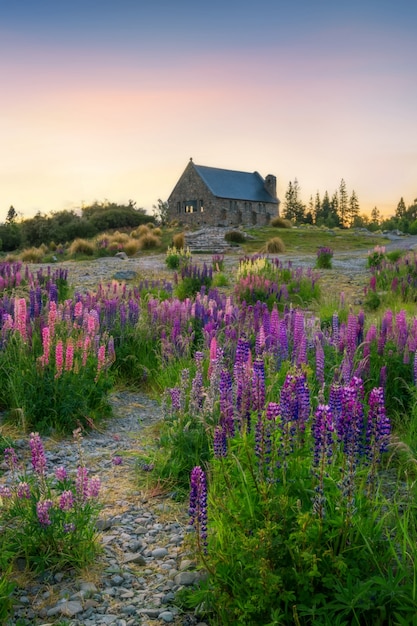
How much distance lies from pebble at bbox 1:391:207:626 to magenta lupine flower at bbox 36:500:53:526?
0.30 meters

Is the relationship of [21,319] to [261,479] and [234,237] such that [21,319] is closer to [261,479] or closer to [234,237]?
[261,479]

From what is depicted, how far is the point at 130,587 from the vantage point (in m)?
3.07

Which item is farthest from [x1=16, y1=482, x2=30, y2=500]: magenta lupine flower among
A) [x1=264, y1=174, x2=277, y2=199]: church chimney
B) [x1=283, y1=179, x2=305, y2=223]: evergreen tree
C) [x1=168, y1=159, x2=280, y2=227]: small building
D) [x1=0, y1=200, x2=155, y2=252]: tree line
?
[x1=283, y1=179, x2=305, y2=223]: evergreen tree

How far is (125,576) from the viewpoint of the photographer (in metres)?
3.15

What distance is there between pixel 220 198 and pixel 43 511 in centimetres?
5591

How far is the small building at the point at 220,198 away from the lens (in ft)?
189

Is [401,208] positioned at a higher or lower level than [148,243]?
higher

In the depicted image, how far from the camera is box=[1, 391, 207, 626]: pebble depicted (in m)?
2.81

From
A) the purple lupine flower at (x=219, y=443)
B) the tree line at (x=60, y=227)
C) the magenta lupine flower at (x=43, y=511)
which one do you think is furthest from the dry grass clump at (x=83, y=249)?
the purple lupine flower at (x=219, y=443)

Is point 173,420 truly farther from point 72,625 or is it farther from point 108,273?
point 108,273

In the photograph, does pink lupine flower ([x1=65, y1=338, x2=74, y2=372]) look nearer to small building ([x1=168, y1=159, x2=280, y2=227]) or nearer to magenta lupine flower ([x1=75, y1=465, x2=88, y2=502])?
magenta lupine flower ([x1=75, y1=465, x2=88, y2=502])

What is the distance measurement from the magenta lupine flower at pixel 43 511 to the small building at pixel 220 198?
55096 mm

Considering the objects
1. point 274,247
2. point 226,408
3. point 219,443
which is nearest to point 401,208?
point 274,247

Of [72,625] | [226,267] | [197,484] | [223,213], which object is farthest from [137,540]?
[223,213]
